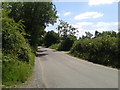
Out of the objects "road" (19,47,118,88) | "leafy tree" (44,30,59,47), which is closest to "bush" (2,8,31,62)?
"road" (19,47,118,88)

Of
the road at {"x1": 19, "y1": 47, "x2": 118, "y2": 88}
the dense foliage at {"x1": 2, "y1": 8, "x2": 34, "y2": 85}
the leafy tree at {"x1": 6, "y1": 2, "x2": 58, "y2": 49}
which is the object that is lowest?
the road at {"x1": 19, "y1": 47, "x2": 118, "y2": 88}

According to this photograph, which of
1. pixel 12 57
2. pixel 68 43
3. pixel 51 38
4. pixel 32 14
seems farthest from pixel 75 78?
pixel 51 38

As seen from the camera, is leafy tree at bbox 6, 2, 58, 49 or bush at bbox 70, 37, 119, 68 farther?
leafy tree at bbox 6, 2, 58, 49

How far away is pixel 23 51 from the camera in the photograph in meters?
14.8

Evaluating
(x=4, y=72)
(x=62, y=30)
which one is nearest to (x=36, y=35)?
(x=4, y=72)

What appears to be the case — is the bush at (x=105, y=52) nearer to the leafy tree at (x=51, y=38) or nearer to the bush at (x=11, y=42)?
the bush at (x=11, y=42)

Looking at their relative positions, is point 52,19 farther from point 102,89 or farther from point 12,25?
point 102,89

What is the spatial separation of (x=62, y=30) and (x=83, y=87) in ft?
210

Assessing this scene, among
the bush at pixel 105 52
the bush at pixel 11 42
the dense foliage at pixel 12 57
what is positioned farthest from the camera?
the bush at pixel 105 52

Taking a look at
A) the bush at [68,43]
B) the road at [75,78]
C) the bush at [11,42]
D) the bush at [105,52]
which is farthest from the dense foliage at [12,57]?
the bush at [68,43]

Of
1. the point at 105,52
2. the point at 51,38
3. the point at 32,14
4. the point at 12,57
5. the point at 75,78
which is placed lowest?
the point at 75,78

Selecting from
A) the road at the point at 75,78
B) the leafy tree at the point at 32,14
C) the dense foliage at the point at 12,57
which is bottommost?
the road at the point at 75,78

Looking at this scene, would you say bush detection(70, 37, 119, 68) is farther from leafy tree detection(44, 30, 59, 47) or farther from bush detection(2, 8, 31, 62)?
leafy tree detection(44, 30, 59, 47)

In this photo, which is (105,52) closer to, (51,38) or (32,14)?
(32,14)
